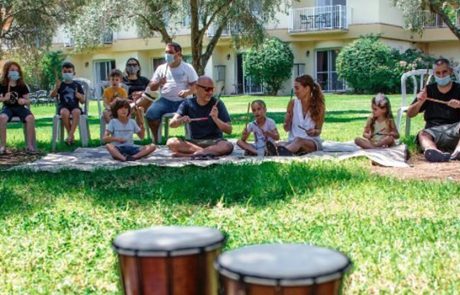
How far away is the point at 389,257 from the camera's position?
10.5 ft

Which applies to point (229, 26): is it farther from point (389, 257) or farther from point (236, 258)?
point (236, 258)

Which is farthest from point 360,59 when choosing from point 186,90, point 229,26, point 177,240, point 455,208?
point 177,240

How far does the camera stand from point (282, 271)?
1415 millimetres

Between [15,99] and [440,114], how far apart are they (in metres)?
5.15

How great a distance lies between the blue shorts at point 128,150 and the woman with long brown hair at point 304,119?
5.08ft

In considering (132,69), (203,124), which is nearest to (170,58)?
(132,69)

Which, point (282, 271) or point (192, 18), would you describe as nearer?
point (282, 271)

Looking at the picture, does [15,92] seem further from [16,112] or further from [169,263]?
[169,263]

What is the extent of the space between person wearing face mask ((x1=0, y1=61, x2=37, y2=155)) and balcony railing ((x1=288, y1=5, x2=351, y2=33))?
2295cm

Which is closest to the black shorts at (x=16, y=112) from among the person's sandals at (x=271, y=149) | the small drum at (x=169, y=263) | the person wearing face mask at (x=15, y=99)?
the person wearing face mask at (x=15, y=99)

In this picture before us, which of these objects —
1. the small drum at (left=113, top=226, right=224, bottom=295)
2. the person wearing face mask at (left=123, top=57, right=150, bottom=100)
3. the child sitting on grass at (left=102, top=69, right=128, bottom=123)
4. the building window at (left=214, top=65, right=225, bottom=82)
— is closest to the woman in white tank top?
the child sitting on grass at (left=102, top=69, right=128, bottom=123)

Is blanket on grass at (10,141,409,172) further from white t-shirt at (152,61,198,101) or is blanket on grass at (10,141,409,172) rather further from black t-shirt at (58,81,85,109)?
black t-shirt at (58,81,85,109)

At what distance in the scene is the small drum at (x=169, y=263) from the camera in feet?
5.34

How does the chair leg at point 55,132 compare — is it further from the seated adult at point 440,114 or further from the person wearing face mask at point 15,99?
the seated adult at point 440,114
